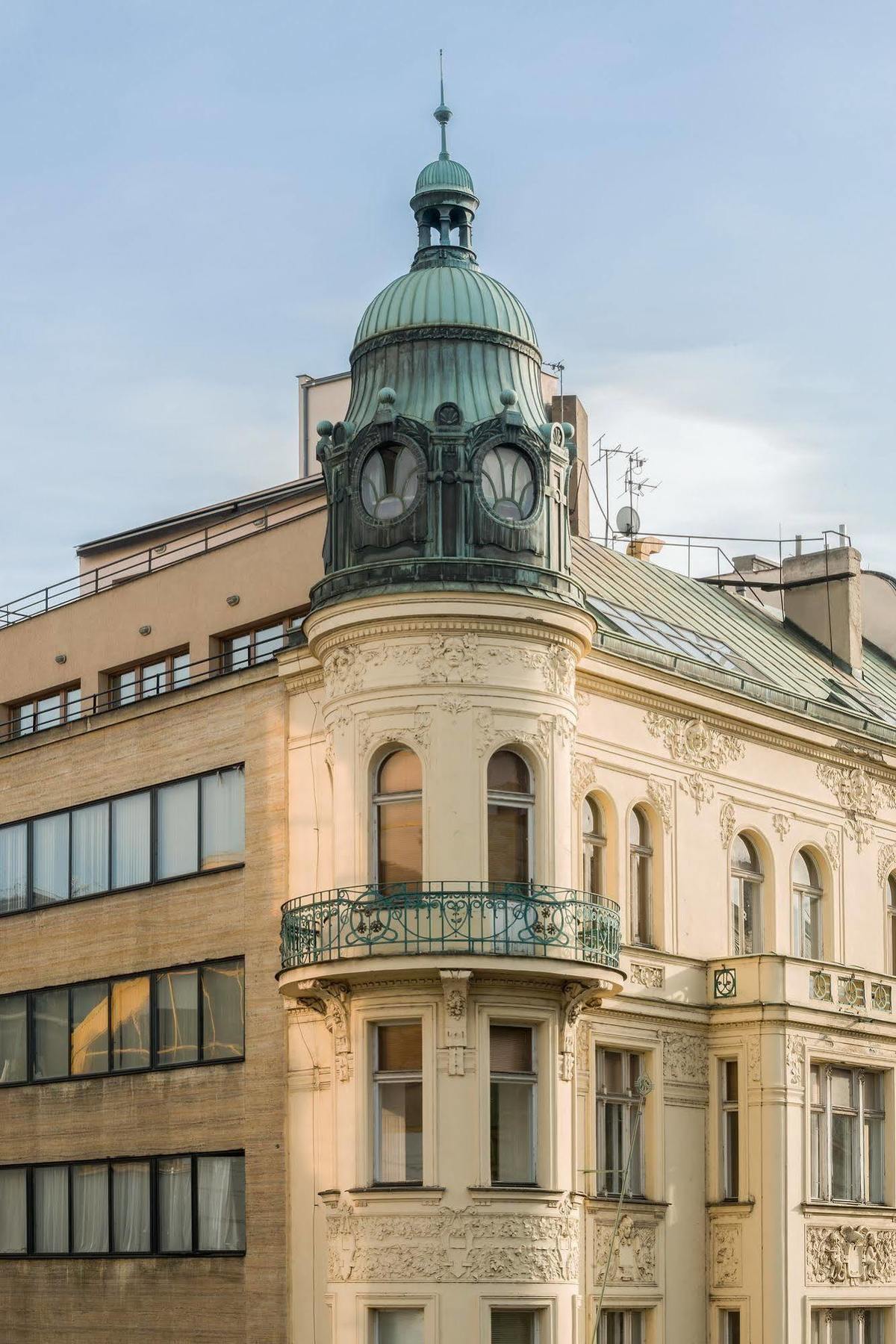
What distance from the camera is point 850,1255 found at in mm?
39469

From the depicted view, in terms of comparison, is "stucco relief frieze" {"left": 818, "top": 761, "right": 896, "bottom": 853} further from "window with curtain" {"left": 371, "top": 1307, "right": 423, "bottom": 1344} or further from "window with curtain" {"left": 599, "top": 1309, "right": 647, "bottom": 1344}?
"window with curtain" {"left": 371, "top": 1307, "right": 423, "bottom": 1344}

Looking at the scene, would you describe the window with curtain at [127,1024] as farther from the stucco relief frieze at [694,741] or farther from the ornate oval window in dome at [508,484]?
the ornate oval window in dome at [508,484]

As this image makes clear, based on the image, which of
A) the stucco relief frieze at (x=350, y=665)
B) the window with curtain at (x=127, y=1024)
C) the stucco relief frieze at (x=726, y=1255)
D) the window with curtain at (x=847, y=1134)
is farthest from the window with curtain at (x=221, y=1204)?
the window with curtain at (x=847, y=1134)

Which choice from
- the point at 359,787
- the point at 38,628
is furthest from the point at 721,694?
the point at 38,628

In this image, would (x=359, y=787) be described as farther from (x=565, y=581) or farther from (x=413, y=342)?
(x=413, y=342)

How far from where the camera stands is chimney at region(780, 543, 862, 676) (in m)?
51.6

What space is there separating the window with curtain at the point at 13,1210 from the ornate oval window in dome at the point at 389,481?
14543mm

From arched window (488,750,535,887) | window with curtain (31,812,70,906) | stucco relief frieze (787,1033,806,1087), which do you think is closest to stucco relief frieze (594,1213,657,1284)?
stucco relief frieze (787,1033,806,1087)

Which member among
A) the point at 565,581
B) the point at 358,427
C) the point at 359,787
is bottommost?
the point at 359,787

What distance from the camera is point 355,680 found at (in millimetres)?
36031

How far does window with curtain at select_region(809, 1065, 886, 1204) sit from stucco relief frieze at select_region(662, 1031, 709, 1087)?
1865 millimetres

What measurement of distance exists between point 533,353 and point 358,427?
337 centimetres

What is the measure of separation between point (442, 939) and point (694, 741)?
28.7ft

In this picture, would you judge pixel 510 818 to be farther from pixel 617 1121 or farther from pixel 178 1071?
pixel 178 1071
